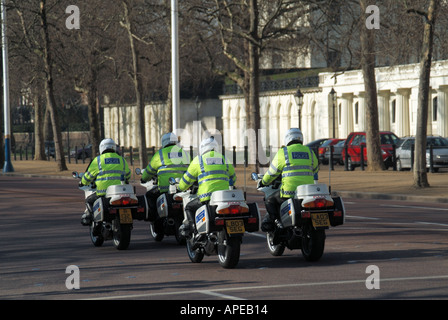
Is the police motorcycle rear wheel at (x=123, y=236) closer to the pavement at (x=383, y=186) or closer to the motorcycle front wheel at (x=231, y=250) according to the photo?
the motorcycle front wheel at (x=231, y=250)

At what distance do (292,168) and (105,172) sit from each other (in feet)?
11.6

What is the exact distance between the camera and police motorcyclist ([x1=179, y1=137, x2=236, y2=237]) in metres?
12.4

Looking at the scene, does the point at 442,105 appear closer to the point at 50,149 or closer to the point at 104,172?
the point at 50,149

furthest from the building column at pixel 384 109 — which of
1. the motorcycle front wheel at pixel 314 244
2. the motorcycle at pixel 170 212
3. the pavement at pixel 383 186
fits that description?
the motorcycle front wheel at pixel 314 244

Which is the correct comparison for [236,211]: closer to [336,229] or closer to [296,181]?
[296,181]

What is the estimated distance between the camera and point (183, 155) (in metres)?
15.3

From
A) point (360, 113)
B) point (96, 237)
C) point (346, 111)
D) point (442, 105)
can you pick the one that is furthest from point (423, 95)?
point (346, 111)

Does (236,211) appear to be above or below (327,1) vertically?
below

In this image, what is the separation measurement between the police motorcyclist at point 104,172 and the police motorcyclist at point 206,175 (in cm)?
251

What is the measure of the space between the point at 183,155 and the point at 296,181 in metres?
3.03

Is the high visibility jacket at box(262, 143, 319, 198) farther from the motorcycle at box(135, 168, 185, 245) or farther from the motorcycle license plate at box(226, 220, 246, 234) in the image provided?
the motorcycle at box(135, 168, 185, 245)

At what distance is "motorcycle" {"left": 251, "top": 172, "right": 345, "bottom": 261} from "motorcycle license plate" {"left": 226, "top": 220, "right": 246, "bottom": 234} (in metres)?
0.92

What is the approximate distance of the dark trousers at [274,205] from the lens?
1298 centimetres
